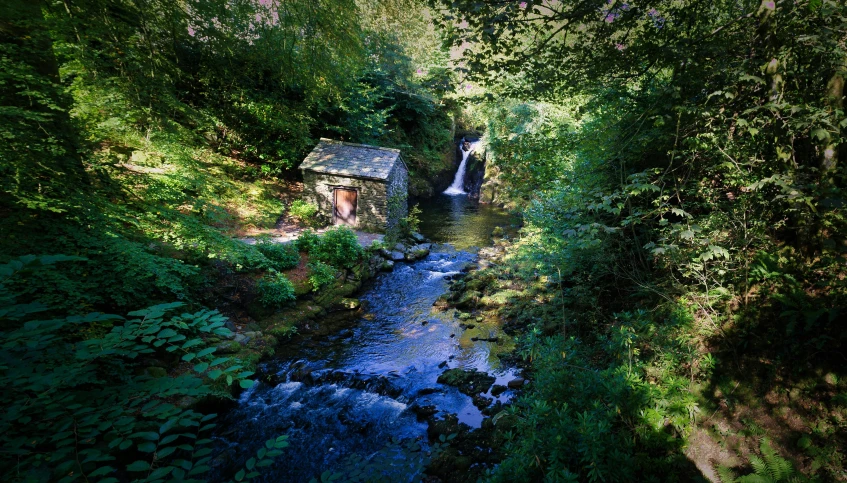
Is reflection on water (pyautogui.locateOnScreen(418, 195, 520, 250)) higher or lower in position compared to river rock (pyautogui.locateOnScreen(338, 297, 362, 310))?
higher

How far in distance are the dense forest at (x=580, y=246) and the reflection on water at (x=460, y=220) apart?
9146 millimetres

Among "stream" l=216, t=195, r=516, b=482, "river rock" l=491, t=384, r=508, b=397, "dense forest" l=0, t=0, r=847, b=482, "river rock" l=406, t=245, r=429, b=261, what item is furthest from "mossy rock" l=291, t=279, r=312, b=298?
"river rock" l=491, t=384, r=508, b=397

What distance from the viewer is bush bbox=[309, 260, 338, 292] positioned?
935cm

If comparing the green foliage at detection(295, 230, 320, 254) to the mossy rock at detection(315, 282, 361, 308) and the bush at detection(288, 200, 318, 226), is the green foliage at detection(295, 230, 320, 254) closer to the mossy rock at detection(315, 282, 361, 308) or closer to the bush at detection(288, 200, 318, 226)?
the mossy rock at detection(315, 282, 361, 308)

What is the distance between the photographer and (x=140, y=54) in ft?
17.4

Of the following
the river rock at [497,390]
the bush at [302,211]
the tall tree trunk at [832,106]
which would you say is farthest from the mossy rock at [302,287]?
the tall tree trunk at [832,106]

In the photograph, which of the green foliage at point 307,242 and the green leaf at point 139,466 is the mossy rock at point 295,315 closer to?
the green foliage at point 307,242

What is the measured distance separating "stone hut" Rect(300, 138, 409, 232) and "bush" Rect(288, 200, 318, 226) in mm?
733

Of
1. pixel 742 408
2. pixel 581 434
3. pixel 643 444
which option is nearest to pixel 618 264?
pixel 742 408

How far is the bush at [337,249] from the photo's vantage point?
→ 1056cm

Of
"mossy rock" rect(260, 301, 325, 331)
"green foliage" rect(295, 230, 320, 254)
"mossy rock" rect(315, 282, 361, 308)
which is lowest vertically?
"mossy rock" rect(260, 301, 325, 331)

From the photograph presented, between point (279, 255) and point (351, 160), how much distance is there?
6660 mm

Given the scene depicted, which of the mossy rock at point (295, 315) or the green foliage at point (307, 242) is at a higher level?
the green foliage at point (307, 242)

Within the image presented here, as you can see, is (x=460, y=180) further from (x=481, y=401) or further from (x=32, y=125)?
(x=32, y=125)
